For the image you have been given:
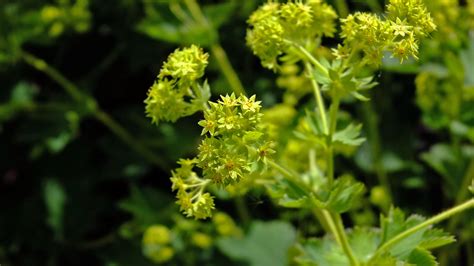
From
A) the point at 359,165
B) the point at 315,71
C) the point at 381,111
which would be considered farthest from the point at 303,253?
the point at 381,111

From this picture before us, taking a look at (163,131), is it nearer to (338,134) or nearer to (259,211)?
(259,211)

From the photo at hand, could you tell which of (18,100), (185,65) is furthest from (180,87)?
(18,100)

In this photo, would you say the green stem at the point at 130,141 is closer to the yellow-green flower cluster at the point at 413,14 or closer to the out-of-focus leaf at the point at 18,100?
the out-of-focus leaf at the point at 18,100

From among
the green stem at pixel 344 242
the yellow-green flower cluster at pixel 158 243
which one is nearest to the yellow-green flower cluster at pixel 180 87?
the green stem at pixel 344 242

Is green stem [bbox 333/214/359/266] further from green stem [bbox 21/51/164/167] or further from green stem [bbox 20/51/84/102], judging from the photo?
green stem [bbox 20/51/84/102]

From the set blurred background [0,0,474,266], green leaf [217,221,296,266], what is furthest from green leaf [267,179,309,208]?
green leaf [217,221,296,266]

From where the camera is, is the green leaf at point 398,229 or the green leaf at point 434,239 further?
the green leaf at point 398,229
